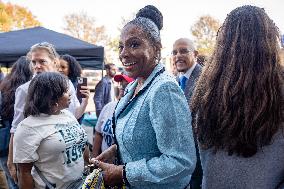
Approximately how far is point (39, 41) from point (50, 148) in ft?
15.7

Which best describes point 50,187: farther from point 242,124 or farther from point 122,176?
point 242,124

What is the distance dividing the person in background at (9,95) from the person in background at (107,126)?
1026 mm

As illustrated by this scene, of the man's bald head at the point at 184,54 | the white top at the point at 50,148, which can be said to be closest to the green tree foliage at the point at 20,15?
the man's bald head at the point at 184,54

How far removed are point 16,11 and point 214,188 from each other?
42.6 meters

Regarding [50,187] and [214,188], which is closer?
[214,188]

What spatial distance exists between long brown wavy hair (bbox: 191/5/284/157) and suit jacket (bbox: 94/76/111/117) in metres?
5.88

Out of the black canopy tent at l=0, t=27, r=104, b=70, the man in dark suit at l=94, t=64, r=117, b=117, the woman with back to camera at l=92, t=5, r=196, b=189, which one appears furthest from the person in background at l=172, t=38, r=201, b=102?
the man in dark suit at l=94, t=64, r=117, b=117

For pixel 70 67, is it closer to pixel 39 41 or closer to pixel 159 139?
pixel 39 41

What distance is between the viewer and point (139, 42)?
1.62 meters

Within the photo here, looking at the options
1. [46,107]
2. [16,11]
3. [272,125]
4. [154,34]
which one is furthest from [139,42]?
[16,11]

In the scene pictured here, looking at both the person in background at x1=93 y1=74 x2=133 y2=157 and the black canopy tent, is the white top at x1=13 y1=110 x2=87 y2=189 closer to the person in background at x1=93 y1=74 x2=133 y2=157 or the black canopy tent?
the person in background at x1=93 y1=74 x2=133 y2=157

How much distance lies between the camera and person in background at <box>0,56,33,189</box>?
3.73 m

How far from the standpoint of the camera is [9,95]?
3.77 meters

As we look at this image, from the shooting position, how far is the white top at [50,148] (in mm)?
2328
